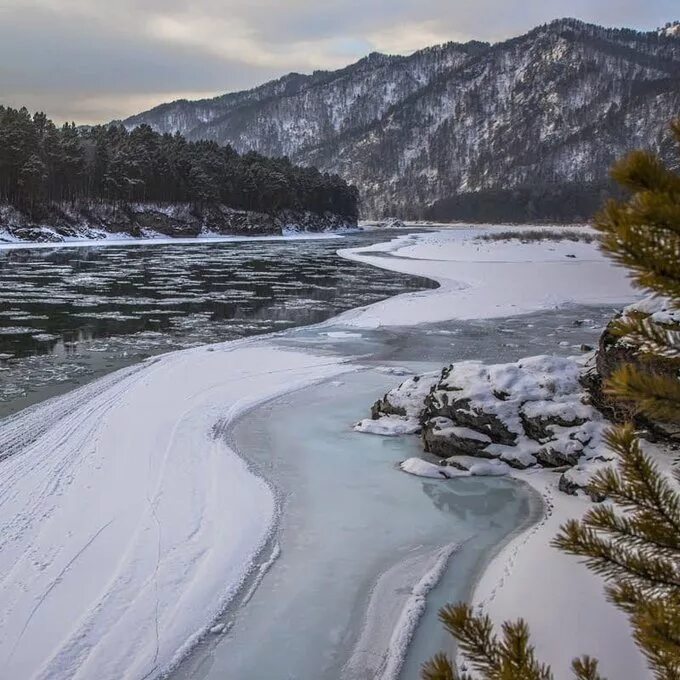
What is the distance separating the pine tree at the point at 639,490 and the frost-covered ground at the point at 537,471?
301cm

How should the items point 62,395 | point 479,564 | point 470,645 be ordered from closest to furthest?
point 470,645 → point 479,564 → point 62,395

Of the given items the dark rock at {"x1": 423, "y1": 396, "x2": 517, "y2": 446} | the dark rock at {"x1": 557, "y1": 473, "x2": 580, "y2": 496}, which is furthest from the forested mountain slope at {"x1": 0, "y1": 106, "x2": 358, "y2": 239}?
the dark rock at {"x1": 557, "y1": 473, "x2": 580, "y2": 496}

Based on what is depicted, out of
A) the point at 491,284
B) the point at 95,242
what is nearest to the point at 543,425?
the point at 491,284

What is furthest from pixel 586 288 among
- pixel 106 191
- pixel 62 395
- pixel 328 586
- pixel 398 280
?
pixel 106 191

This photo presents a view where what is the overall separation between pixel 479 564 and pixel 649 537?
460 centimetres

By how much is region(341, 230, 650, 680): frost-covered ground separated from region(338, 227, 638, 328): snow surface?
0.04 m

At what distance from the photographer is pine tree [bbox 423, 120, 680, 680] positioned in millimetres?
1566

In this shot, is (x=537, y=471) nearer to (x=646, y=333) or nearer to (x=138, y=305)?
(x=646, y=333)

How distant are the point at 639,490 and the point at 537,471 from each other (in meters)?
6.99

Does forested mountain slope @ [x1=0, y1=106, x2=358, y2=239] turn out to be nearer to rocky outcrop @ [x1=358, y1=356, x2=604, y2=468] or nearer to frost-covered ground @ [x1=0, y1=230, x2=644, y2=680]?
frost-covered ground @ [x1=0, y1=230, x2=644, y2=680]

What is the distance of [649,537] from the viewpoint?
6.29 ft

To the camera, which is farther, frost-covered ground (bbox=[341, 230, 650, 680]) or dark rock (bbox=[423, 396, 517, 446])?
dark rock (bbox=[423, 396, 517, 446])

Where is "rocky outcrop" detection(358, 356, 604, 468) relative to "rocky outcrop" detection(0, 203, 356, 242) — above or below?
below

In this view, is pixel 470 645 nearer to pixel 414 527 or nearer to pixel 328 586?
pixel 328 586
